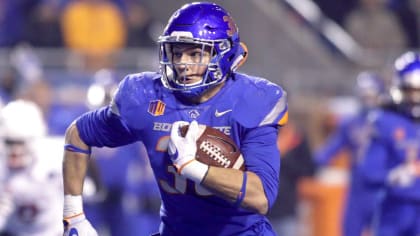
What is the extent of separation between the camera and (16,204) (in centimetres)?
716

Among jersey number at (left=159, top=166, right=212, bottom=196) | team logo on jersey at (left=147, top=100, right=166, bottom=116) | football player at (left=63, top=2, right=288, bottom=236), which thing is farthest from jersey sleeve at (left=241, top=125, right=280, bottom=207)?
team logo on jersey at (left=147, top=100, right=166, bottom=116)

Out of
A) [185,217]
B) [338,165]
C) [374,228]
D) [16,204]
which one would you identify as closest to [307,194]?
[338,165]

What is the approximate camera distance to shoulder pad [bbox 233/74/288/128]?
4840mm

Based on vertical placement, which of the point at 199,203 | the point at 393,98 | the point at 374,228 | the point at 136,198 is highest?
the point at 199,203

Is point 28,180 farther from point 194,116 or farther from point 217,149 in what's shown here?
point 217,149

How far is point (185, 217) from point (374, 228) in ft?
10.5

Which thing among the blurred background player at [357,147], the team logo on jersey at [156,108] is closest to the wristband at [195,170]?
the team logo on jersey at [156,108]

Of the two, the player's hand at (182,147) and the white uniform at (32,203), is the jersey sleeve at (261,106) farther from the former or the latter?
the white uniform at (32,203)

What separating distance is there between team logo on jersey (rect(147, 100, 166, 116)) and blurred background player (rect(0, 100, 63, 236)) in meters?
2.33

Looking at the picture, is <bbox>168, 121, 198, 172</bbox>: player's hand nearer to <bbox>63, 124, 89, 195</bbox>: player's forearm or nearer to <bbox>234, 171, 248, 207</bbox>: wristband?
<bbox>234, 171, 248, 207</bbox>: wristband

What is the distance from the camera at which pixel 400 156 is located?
765 cm

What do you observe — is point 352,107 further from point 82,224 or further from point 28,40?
point 82,224

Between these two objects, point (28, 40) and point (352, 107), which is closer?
point (352, 107)

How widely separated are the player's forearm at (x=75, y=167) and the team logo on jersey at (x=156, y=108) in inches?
14.5
